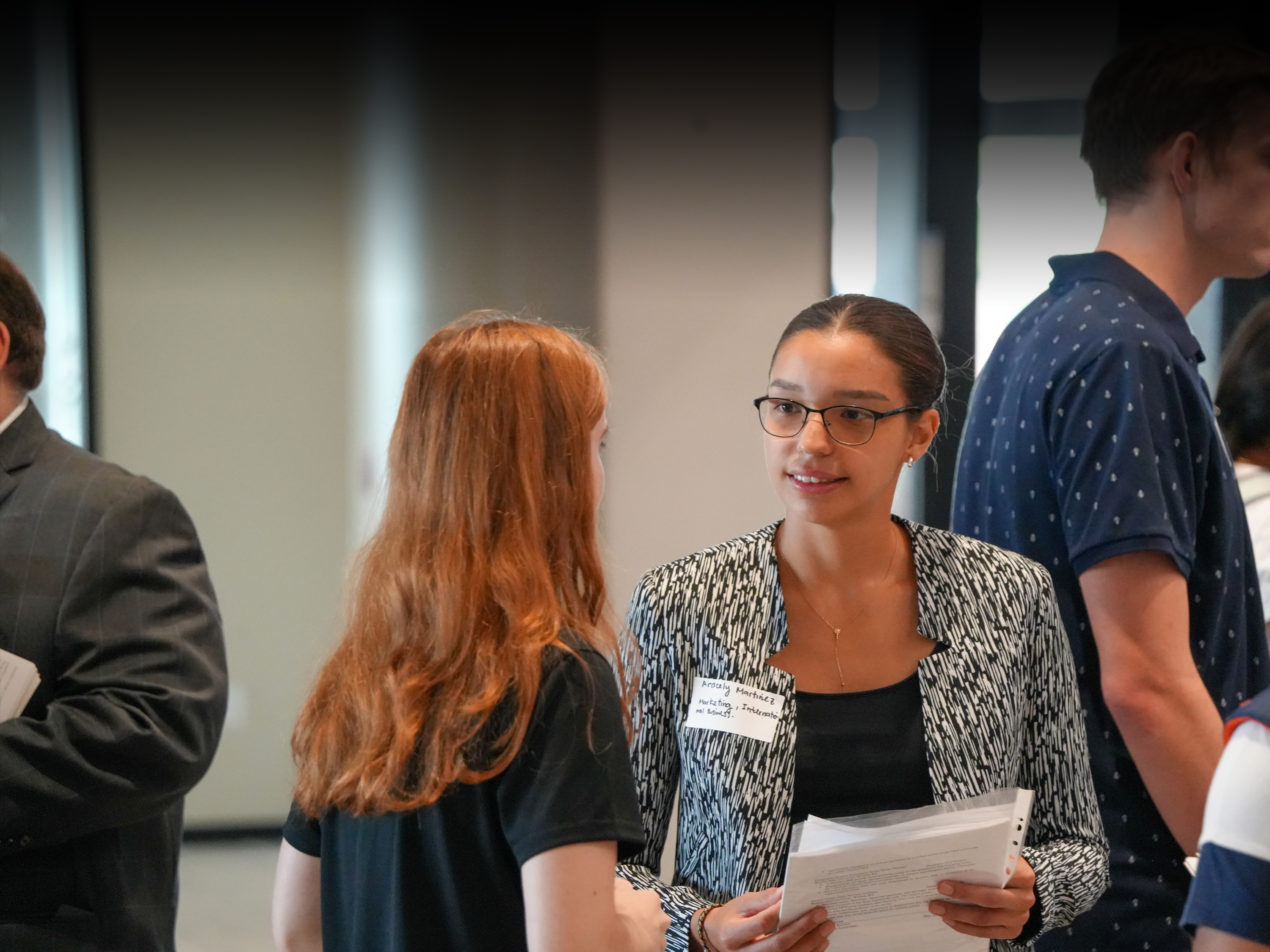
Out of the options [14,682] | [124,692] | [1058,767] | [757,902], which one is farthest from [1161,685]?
[14,682]

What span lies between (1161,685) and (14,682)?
1.50 meters

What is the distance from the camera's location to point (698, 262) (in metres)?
3.09

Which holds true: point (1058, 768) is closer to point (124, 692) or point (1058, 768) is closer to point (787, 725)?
point (787, 725)

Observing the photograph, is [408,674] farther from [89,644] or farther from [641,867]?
[89,644]

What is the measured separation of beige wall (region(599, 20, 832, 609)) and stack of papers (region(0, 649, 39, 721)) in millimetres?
1593

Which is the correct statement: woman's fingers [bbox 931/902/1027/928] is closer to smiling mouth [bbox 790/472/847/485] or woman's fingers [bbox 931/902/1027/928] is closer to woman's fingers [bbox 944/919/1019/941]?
woman's fingers [bbox 944/919/1019/941]

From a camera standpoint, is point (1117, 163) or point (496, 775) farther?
point (1117, 163)

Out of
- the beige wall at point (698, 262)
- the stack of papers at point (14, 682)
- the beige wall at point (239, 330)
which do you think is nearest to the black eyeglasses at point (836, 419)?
the stack of papers at point (14, 682)

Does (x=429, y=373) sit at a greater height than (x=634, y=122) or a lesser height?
lesser

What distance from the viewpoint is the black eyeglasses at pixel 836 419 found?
1584 mm

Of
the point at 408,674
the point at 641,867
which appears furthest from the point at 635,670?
the point at 408,674

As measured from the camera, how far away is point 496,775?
1137 mm

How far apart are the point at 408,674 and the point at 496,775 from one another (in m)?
0.14

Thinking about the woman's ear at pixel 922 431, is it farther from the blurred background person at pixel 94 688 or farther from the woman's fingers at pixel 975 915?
the blurred background person at pixel 94 688
